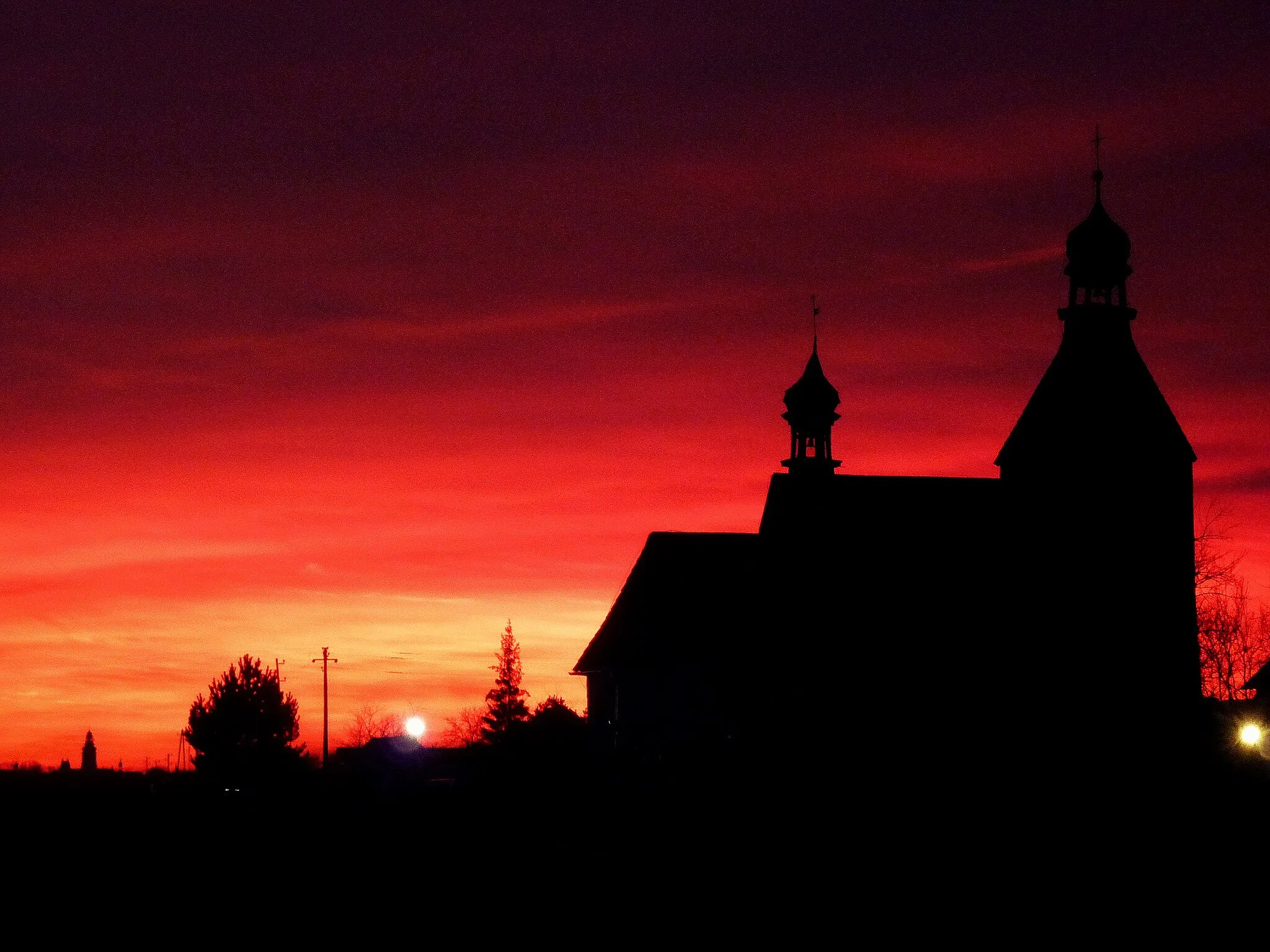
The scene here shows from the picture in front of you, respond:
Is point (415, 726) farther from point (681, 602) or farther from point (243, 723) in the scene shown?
point (243, 723)

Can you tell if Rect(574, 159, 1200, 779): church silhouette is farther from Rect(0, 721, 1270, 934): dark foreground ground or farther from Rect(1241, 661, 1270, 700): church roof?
Rect(0, 721, 1270, 934): dark foreground ground

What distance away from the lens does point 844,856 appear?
2170cm

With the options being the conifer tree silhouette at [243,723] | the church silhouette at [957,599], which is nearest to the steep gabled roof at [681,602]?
the church silhouette at [957,599]

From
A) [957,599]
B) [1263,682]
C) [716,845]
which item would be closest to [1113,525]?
[957,599]

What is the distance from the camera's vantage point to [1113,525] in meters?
45.6

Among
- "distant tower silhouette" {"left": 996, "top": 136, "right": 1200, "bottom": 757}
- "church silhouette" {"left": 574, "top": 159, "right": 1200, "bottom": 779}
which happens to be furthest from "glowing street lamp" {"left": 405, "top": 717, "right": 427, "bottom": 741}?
"distant tower silhouette" {"left": 996, "top": 136, "right": 1200, "bottom": 757}

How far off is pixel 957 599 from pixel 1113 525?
245 inches

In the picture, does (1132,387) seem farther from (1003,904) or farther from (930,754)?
(1003,904)

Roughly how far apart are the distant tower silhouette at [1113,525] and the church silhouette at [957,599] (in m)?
0.06

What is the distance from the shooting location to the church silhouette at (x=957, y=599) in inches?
1720

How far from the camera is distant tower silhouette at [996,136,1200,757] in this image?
145 feet

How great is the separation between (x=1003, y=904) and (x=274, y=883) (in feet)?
33.3

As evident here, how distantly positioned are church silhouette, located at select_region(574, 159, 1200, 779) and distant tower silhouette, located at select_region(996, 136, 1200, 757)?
0.06 meters

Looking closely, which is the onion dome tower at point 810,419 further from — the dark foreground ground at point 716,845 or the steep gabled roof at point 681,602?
the dark foreground ground at point 716,845
